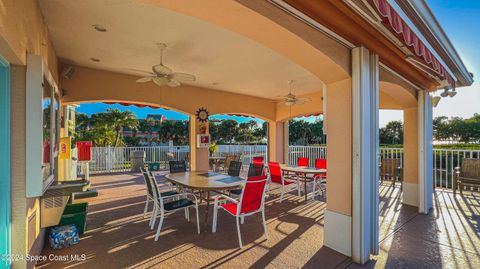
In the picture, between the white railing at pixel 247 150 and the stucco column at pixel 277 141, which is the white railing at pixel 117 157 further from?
the stucco column at pixel 277 141

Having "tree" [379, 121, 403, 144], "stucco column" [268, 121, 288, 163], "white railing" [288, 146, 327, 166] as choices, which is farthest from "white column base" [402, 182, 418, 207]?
"tree" [379, 121, 403, 144]

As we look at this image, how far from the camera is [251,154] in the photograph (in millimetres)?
10477

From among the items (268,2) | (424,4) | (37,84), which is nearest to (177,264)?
(37,84)

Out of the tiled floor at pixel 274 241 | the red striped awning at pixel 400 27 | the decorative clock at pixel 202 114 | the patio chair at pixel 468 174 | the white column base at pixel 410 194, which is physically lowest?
the tiled floor at pixel 274 241

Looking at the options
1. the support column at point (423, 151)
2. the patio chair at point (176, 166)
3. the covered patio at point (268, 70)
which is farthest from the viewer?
the patio chair at point (176, 166)

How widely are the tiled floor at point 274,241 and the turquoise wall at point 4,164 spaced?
835 mm

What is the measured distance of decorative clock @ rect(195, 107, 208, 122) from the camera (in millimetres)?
6887

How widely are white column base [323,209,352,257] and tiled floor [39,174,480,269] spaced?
9 centimetres

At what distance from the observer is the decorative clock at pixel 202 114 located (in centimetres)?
689

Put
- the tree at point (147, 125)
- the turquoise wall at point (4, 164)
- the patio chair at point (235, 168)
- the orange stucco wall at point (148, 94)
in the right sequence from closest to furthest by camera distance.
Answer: the turquoise wall at point (4, 164), the patio chair at point (235, 168), the orange stucco wall at point (148, 94), the tree at point (147, 125)

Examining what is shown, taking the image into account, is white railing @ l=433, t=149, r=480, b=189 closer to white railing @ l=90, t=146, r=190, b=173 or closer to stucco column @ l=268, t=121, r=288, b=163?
stucco column @ l=268, t=121, r=288, b=163

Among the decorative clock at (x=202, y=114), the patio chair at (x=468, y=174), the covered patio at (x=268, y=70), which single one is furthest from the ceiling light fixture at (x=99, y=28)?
the patio chair at (x=468, y=174)

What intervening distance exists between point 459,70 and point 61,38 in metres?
6.87

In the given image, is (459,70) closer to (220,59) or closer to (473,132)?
(220,59)
